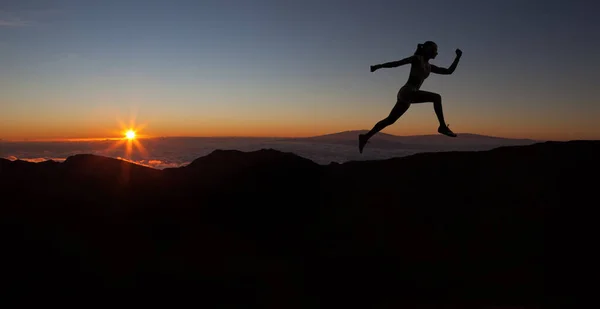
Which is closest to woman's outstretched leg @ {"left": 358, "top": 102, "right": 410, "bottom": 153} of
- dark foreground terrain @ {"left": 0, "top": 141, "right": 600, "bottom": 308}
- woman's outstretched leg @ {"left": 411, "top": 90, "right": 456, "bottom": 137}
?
woman's outstretched leg @ {"left": 411, "top": 90, "right": 456, "bottom": 137}

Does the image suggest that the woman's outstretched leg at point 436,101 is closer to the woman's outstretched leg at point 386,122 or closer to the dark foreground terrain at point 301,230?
the woman's outstretched leg at point 386,122

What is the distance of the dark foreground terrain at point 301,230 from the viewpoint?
22.0 feet

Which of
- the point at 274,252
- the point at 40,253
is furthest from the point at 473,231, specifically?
the point at 40,253

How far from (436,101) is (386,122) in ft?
3.53

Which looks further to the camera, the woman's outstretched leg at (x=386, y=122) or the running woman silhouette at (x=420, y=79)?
the woman's outstretched leg at (x=386, y=122)

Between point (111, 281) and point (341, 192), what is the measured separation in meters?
4.77

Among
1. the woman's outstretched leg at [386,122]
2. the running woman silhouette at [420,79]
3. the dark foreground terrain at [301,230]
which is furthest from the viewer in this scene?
the woman's outstretched leg at [386,122]

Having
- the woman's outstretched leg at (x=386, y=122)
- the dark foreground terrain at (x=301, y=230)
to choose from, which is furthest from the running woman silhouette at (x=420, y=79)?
the dark foreground terrain at (x=301, y=230)

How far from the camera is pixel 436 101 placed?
27.7ft

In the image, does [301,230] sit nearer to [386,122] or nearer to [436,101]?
[386,122]

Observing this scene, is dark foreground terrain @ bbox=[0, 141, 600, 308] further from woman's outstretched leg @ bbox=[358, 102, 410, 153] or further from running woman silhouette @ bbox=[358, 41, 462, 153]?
running woman silhouette @ bbox=[358, 41, 462, 153]

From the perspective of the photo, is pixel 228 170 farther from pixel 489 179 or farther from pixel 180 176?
pixel 489 179

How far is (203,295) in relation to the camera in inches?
264

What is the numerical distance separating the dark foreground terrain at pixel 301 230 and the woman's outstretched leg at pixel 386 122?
0.82 metres
